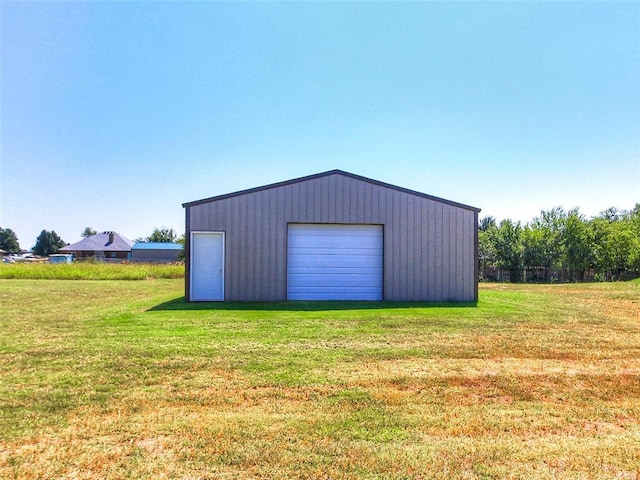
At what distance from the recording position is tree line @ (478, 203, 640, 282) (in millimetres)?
26406

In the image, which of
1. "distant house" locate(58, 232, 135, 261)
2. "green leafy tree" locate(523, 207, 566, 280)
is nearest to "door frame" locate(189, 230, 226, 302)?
"green leafy tree" locate(523, 207, 566, 280)

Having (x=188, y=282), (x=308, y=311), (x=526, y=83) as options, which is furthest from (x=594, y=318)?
(x=188, y=282)

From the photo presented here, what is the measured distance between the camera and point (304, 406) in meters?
3.53

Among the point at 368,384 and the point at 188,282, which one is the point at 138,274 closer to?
the point at 188,282

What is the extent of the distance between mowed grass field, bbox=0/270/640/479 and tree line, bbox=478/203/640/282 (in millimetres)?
23594

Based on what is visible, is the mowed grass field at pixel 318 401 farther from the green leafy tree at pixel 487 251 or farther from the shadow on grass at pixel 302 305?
the green leafy tree at pixel 487 251

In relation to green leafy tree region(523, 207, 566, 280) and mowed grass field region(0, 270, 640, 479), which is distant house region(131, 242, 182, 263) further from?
mowed grass field region(0, 270, 640, 479)

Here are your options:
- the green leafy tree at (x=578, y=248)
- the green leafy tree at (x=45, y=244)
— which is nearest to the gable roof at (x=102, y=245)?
the green leafy tree at (x=45, y=244)

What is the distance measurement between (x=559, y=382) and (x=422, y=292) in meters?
7.01

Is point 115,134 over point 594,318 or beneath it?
over

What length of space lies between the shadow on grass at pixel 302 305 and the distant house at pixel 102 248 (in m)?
48.9

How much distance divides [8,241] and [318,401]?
106692 millimetres

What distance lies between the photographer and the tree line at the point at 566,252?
26.4m

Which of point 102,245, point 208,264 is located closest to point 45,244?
point 102,245
